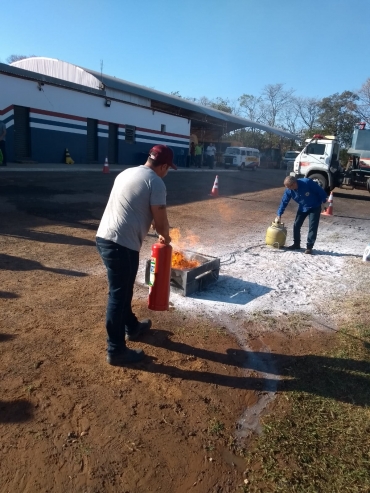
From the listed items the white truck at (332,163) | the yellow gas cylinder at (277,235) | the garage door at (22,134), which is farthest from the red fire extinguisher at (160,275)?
the garage door at (22,134)

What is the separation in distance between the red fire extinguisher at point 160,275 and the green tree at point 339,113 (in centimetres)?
4556

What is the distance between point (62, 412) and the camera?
280 centimetres

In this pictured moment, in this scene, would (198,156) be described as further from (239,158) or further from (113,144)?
(113,144)

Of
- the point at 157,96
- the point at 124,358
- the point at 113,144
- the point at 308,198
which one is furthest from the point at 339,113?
the point at 124,358

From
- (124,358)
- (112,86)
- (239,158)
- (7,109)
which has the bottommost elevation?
(124,358)

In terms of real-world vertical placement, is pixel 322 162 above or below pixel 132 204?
above

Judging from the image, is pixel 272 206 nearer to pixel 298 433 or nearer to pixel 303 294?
pixel 303 294

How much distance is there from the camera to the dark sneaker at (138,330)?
3.84 m

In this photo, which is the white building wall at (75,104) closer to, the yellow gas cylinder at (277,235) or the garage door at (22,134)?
the garage door at (22,134)

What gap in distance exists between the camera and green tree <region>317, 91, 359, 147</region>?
45.5 meters

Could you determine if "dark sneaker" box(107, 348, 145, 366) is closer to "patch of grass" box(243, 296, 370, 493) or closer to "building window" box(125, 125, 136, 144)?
"patch of grass" box(243, 296, 370, 493)

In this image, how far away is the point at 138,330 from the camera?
388 centimetres

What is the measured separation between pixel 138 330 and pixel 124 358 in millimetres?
502

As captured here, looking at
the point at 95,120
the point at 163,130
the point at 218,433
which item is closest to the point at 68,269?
the point at 218,433
